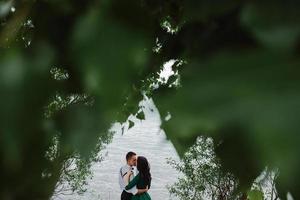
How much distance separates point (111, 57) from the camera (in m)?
0.20

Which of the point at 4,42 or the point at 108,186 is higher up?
the point at 108,186

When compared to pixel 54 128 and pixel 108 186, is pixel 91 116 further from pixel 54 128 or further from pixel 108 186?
pixel 108 186

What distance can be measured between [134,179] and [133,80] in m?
4.27

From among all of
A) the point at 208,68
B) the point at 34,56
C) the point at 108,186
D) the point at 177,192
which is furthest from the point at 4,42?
the point at 108,186

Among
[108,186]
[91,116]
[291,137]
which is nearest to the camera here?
[291,137]

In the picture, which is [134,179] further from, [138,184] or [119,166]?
[119,166]

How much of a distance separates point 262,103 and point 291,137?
0.02 metres

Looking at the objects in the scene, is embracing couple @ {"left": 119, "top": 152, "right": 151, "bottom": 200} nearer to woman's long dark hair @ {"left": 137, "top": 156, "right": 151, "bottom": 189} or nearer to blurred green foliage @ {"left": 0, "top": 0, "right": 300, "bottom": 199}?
woman's long dark hair @ {"left": 137, "top": 156, "right": 151, "bottom": 189}

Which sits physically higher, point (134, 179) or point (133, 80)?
point (134, 179)

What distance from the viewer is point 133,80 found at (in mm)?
237

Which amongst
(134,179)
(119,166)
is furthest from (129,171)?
(119,166)

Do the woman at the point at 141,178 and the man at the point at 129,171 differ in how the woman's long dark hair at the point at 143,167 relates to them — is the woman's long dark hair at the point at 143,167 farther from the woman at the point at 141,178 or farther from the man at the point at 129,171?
the man at the point at 129,171

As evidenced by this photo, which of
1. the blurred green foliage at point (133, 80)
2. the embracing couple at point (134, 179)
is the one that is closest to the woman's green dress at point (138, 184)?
the embracing couple at point (134, 179)

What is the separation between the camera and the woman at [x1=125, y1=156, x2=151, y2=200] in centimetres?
426
